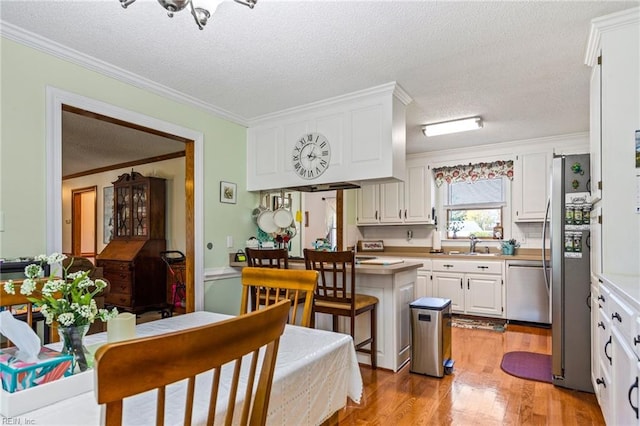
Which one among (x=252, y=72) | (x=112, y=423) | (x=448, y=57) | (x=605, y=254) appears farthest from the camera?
(x=252, y=72)

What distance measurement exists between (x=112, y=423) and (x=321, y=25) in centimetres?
210

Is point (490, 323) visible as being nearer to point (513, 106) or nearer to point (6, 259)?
point (513, 106)

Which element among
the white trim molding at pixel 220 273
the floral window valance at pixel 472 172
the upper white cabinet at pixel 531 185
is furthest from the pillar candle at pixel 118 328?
the floral window valance at pixel 472 172

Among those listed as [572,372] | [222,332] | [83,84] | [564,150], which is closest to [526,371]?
[572,372]

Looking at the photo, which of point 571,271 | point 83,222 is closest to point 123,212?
point 83,222

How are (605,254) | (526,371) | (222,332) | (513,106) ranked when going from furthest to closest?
(513,106) < (526,371) < (605,254) < (222,332)

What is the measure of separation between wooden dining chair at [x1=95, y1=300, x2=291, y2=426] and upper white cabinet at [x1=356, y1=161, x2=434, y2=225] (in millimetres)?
4715

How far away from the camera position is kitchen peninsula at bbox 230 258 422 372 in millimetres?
3016

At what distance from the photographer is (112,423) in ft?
1.86

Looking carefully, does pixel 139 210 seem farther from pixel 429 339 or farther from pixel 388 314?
pixel 429 339

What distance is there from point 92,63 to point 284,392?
8.45 ft

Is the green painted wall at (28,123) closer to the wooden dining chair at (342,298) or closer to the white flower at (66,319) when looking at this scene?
the white flower at (66,319)

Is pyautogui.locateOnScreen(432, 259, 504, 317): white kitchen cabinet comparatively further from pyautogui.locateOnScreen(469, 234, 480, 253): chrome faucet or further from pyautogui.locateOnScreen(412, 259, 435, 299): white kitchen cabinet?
pyautogui.locateOnScreen(469, 234, 480, 253): chrome faucet

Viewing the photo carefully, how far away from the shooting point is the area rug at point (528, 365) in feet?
9.41
